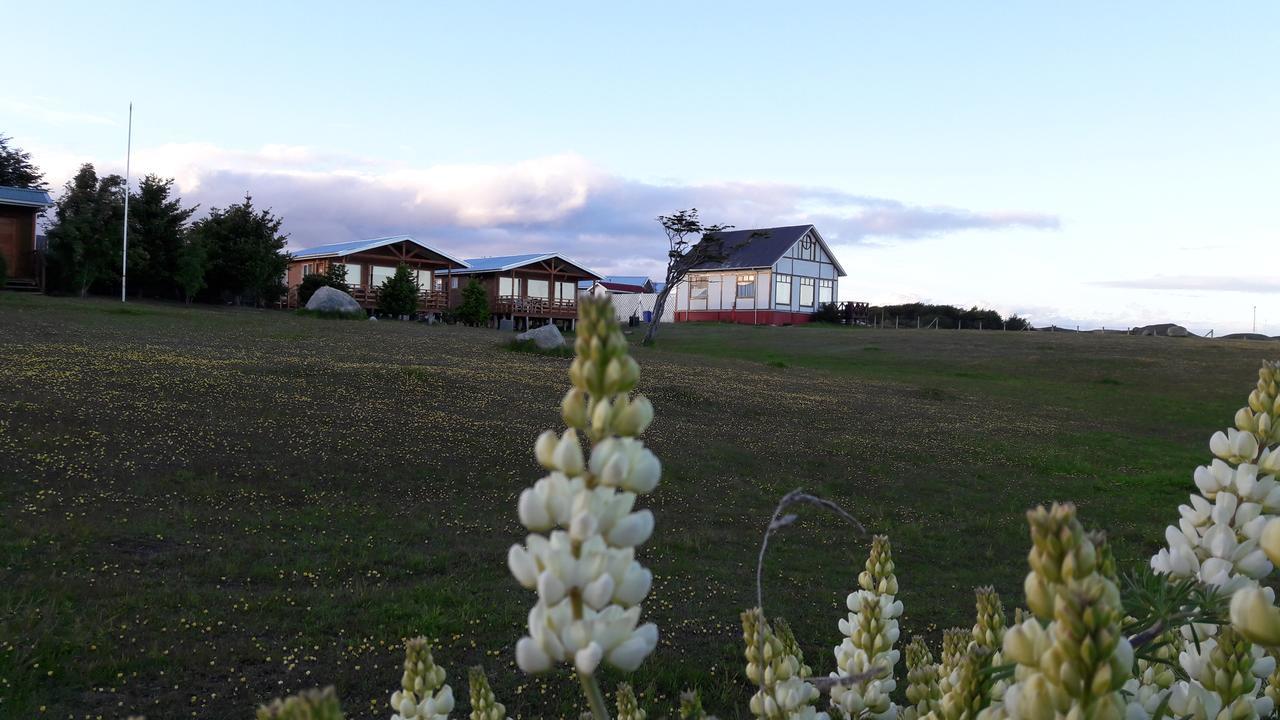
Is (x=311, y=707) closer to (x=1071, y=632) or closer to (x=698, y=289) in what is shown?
(x=1071, y=632)

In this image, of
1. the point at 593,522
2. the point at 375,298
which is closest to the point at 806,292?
the point at 375,298

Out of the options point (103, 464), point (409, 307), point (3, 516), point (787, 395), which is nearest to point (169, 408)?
point (103, 464)

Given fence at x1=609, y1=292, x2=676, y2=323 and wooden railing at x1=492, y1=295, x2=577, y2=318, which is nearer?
wooden railing at x1=492, y1=295, x2=577, y2=318

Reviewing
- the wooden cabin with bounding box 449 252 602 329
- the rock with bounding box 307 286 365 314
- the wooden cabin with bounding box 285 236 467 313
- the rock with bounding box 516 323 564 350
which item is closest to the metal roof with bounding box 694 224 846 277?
the wooden cabin with bounding box 449 252 602 329

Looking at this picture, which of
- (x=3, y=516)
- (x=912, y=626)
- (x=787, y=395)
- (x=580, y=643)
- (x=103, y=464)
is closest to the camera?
(x=580, y=643)

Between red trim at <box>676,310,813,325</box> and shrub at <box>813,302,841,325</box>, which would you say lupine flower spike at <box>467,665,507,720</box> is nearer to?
red trim at <box>676,310,813,325</box>

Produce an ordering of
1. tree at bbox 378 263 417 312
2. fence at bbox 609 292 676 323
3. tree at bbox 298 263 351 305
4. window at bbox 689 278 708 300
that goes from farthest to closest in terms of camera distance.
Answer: window at bbox 689 278 708 300
fence at bbox 609 292 676 323
tree at bbox 298 263 351 305
tree at bbox 378 263 417 312

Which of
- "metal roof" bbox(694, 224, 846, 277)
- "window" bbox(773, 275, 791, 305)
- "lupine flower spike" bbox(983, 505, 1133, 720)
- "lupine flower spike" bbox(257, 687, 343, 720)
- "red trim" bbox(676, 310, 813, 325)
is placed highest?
"metal roof" bbox(694, 224, 846, 277)

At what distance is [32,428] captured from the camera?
1116 cm

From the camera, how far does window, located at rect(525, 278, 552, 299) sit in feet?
180

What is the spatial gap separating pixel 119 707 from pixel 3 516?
4314 millimetres

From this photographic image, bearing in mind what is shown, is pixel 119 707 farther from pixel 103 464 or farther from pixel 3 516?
pixel 103 464

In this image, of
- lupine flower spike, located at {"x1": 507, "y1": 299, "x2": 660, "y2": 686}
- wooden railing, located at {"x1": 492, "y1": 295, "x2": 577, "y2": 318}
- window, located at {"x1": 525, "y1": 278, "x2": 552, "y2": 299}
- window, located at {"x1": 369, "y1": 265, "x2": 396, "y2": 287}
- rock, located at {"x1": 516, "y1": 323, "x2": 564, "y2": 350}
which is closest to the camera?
lupine flower spike, located at {"x1": 507, "y1": 299, "x2": 660, "y2": 686}

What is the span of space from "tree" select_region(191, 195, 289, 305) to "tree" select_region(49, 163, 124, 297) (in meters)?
4.41
